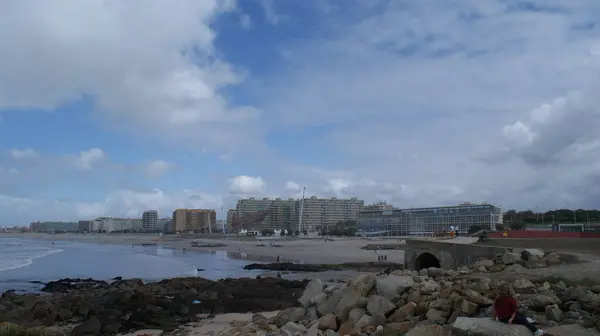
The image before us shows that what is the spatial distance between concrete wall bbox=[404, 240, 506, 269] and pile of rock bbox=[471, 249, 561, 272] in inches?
113

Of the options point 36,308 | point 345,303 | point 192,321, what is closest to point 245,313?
point 192,321

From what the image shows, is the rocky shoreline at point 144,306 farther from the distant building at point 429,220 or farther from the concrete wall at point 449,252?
the distant building at point 429,220

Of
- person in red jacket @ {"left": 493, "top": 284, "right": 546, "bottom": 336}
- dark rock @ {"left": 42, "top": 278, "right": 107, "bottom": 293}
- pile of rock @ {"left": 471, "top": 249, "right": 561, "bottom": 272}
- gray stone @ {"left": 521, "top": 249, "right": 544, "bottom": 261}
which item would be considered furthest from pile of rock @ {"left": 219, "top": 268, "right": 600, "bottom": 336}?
dark rock @ {"left": 42, "top": 278, "right": 107, "bottom": 293}

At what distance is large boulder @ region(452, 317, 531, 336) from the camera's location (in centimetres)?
680

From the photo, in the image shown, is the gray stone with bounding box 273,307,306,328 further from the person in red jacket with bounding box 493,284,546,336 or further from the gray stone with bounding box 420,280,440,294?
the person in red jacket with bounding box 493,284,546,336

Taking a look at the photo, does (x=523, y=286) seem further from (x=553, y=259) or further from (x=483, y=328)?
(x=553, y=259)

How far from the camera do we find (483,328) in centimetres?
706

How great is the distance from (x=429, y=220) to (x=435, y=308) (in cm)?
11761

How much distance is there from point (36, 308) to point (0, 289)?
566 inches

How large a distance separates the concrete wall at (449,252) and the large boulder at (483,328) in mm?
9921

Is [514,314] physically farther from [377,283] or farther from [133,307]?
[133,307]

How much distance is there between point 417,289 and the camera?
977cm

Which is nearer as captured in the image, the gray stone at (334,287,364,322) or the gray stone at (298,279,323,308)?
the gray stone at (334,287,364,322)

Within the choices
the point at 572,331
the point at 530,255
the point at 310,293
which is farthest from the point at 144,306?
the point at 572,331
